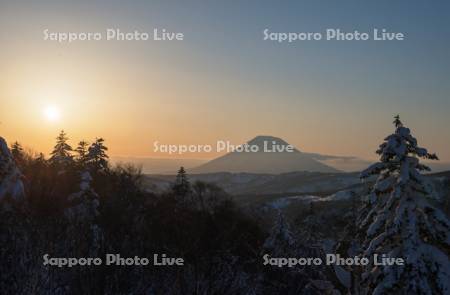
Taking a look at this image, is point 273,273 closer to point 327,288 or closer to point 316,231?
point 316,231

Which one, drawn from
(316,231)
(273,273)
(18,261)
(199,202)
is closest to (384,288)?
(18,261)

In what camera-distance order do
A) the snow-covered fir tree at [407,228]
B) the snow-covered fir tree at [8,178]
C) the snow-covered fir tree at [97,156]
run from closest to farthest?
the snow-covered fir tree at [407,228], the snow-covered fir tree at [8,178], the snow-covered fir tree at [97,156]

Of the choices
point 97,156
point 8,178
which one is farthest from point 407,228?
point 97,156

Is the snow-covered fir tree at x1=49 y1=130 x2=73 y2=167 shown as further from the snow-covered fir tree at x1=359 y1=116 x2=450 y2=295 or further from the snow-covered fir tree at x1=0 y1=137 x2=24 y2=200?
the snow-covered fir tree at x1=359 y1=116 x2=450 y2=295

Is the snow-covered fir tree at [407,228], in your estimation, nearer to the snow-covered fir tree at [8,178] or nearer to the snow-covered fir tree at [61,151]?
the snow-covered fir tree at [8,178]

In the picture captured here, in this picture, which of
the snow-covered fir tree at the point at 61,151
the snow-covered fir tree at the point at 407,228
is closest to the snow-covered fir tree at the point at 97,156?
the snow-covered fir tree at the point at 61,151

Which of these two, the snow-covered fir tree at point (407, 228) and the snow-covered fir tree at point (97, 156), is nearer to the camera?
the snow-covered fir tree at point (407, 228)
